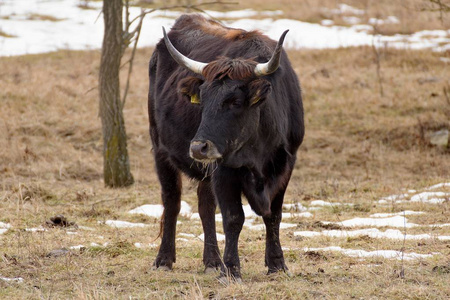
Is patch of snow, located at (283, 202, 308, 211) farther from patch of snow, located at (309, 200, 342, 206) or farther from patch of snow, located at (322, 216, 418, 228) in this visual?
patch of snow, located at (322, 216, 418, 228)

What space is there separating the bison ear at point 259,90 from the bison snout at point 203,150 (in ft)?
1.80

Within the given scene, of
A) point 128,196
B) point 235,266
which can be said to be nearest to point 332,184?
point 128,196

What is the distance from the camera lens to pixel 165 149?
7008mm

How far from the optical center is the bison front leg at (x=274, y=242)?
603 centimetres

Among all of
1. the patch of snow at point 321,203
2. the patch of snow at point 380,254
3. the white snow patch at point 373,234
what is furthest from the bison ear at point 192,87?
the patch of snow at point 321,203

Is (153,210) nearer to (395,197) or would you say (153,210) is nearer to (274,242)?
(274,242)

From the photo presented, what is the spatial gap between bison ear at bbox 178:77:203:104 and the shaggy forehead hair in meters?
0.10

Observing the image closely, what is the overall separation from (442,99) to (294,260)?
11.7 metres

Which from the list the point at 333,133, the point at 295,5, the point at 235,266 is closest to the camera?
the point at 235,266

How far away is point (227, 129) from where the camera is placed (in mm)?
5312

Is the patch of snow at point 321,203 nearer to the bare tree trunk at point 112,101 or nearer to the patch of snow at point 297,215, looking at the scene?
the patch of snow at point 297,215

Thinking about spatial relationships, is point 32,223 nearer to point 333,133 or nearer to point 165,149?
point 165,149

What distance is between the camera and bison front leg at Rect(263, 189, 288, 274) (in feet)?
19.8

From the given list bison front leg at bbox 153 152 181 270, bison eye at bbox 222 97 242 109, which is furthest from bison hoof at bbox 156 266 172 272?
bison eye at bbox 222 97 242 109
